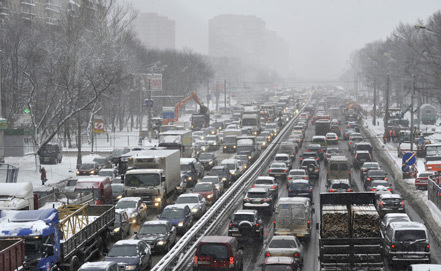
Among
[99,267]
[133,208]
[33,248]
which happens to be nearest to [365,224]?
[99,267]

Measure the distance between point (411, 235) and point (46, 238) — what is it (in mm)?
12615

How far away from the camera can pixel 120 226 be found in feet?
98.7

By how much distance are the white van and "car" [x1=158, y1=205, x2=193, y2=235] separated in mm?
4467

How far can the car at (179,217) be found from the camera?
1218 inches

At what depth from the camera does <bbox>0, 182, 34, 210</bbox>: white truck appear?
2662 cm

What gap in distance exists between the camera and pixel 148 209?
121 ft

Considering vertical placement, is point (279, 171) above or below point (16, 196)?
below

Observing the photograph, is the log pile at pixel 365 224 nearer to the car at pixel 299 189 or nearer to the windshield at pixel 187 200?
the windshield at pixel 187 200

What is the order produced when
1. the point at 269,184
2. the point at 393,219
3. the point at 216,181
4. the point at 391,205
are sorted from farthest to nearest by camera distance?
1. the point at 216,181
2. the point at 269,184
3. the point at 391,205
4. the point at 393,219

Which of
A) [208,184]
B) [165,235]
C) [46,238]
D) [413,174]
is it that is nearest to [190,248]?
[165,235]

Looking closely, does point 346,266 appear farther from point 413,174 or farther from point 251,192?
point 413,174

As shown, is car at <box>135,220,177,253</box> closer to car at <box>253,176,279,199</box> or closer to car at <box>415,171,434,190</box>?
car at <box>253,176,279,199</box>

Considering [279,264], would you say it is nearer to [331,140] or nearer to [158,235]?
[158,235]

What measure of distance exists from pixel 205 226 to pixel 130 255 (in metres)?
8.92
